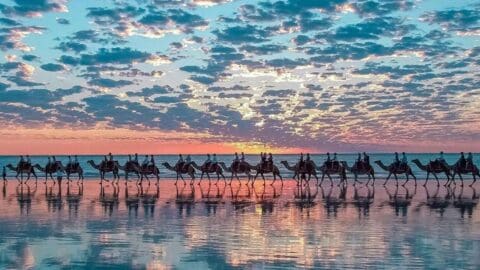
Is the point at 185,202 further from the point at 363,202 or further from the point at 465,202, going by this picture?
the point at 465,202

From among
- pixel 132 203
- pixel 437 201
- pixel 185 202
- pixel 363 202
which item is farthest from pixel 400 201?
pixel 132 203

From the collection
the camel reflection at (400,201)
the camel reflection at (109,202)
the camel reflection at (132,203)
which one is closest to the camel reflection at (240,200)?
the camel reflection at (132,203)

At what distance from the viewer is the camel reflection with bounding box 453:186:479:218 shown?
19625 mm

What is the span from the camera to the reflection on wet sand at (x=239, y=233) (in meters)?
11.0

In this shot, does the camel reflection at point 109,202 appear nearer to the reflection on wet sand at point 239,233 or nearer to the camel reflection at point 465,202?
the reflection on wet sand at point 239,233

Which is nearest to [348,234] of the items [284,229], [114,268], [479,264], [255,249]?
[284,229]

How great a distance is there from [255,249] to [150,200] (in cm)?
1245

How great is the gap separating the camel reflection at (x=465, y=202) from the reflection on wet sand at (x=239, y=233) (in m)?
0.03

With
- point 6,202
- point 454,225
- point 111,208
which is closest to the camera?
point 454,225

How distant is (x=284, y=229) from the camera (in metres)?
14.9

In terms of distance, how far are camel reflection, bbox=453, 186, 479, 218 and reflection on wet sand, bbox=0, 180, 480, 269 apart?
0.03m

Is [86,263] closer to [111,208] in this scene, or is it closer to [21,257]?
[21,257]

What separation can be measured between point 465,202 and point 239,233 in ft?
38.8

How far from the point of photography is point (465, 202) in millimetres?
23078
